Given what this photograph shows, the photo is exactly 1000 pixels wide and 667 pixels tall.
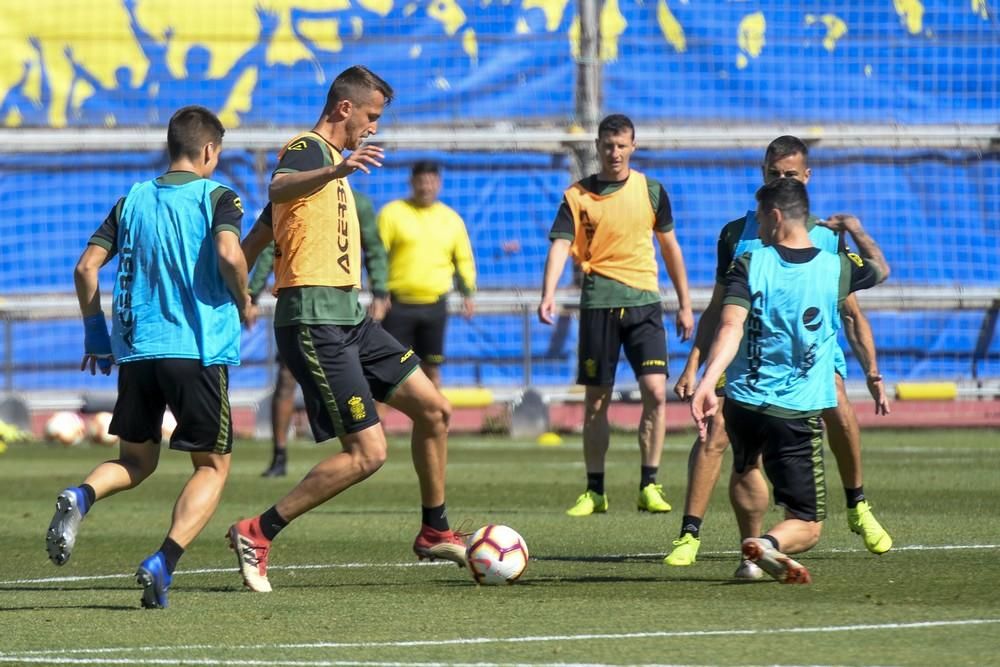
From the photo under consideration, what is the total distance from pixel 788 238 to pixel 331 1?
52.6 feet

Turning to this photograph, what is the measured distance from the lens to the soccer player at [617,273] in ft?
37.8

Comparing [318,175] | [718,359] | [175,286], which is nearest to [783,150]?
[718,359]

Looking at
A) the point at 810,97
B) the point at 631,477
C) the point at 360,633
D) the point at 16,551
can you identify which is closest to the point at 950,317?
the point at 810,97

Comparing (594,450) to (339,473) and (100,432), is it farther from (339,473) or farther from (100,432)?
(100,432)

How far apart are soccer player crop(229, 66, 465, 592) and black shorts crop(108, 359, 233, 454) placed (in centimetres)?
46

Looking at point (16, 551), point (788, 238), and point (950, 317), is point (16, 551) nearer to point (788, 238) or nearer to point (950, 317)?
point (788, 238)

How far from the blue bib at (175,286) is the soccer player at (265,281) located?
4.13 meters

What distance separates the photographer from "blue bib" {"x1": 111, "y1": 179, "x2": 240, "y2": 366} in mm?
7160

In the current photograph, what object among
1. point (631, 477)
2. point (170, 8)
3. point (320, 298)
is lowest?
point (631, 477)

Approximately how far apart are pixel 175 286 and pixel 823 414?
3.11 metres

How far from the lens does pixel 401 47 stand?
22703mm

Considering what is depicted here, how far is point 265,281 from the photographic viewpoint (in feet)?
47.2

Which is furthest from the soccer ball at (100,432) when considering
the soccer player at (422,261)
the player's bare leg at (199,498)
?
the player's bare leg at (199,498)

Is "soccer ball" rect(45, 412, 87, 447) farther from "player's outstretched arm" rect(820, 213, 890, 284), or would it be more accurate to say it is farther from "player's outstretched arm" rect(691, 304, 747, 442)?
"player's outstretched arm" rect(691, 304, 747, 442)
